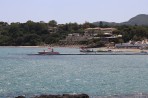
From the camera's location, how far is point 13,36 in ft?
655

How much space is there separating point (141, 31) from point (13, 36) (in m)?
58.2

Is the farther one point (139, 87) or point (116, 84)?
point (116, 84)

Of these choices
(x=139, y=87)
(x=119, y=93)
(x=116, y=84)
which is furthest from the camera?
(x=116, y=84)

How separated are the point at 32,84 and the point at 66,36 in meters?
150

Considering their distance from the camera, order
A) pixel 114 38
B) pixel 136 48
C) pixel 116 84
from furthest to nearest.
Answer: pixel 114 38 → pixel 136 48 → pixel 116 84

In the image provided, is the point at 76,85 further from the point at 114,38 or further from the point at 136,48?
the point at 114,38

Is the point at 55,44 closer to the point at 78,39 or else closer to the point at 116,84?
the point at 78,39

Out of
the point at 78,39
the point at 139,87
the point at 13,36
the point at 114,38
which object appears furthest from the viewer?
the point at 13,36

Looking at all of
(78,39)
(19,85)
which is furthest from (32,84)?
(78,39)

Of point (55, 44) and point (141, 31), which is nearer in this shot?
point (141, 31)

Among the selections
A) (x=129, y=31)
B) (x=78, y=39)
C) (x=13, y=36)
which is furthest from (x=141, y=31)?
(x=13, y=36)

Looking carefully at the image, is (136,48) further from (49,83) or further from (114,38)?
(49,83)

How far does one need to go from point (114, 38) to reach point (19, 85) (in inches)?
4983

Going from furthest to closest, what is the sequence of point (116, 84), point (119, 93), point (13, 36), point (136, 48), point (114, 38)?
point (13, 36), point (114, 38), point (136, 48), point (116, 84), point (119, 93)
